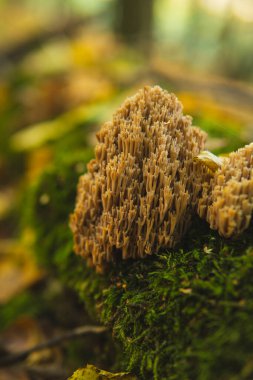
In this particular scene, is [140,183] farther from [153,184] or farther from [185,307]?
[185,307]

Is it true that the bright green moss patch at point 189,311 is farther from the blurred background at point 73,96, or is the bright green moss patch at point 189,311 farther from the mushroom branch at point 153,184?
the blurred background at point 73,96

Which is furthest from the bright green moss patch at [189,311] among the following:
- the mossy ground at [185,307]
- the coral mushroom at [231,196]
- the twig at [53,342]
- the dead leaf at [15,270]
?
the dead leaf at [15,270]

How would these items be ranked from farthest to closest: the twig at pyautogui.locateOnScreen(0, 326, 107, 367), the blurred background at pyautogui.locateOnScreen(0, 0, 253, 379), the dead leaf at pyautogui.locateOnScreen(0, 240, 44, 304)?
1. the dead leaf at pyautogui.locateOnScreen(0, 240, 44, 304)
2. the blurred background at pyautogui.locateOnScreen(0, 0, 253, 379)
3. the twig at pyautogui.locateOnScreen(0, 326, 107, 367)

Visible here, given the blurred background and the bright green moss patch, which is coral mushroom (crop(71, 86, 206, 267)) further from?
the blurred background

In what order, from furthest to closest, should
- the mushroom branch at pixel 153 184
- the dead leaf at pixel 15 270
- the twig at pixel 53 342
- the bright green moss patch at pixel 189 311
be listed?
the dead leaf at pixel 15 270, the twig at pixel 53 342, the mushroom branch at pixel 153 184, the bright green moss patch at pixel 189 311

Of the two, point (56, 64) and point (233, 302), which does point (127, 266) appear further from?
point (56, 64)

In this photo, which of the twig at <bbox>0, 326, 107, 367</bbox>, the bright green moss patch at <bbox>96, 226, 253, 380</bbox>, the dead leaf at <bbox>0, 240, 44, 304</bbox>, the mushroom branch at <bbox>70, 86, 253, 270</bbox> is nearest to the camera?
the bright green moss patch at <bbox>96, 226, 253, 380</bbox>

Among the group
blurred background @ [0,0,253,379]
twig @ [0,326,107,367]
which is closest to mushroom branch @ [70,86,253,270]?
twig @ [0,326,107,367]
